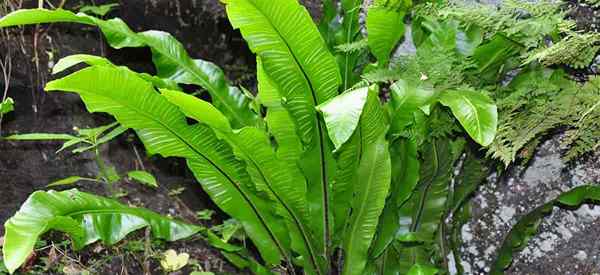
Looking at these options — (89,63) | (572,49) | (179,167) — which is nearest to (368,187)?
(572,49)

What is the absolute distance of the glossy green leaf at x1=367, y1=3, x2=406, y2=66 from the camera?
1430mm

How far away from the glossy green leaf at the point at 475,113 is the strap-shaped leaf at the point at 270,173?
39cm

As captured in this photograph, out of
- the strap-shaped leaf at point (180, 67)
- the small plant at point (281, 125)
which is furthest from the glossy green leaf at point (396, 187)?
the strap-shaped leaf at point (180, 67)

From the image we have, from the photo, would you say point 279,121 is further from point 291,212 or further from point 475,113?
point 475,113

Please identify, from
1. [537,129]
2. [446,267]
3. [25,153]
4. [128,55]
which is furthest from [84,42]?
[537,129]

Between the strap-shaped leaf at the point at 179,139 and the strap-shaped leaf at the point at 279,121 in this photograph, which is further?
the strap-shaped leaf at the point at 279,121

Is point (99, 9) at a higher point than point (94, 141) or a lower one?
higher

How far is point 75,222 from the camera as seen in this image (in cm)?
125

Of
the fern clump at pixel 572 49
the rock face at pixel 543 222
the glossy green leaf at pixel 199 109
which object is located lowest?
the rock face at pixel 543 222

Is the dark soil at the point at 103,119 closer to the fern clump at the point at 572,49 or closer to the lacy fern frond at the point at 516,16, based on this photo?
the lacy fern frond at the point at 516,16

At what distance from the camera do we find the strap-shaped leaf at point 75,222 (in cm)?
113

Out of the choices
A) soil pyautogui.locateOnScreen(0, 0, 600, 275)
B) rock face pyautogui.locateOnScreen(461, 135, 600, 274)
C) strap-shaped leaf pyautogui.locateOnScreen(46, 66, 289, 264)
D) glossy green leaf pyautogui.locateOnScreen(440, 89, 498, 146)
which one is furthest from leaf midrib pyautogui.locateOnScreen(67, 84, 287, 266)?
rock face pyautogui.locateOnScreen(461, 135, 600, 274)

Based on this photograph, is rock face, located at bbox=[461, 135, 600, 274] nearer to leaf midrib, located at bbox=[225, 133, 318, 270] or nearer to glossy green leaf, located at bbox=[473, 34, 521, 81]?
glossy green leaf, located at bbox=[473, 34, 521, 81]

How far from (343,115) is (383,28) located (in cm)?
54
